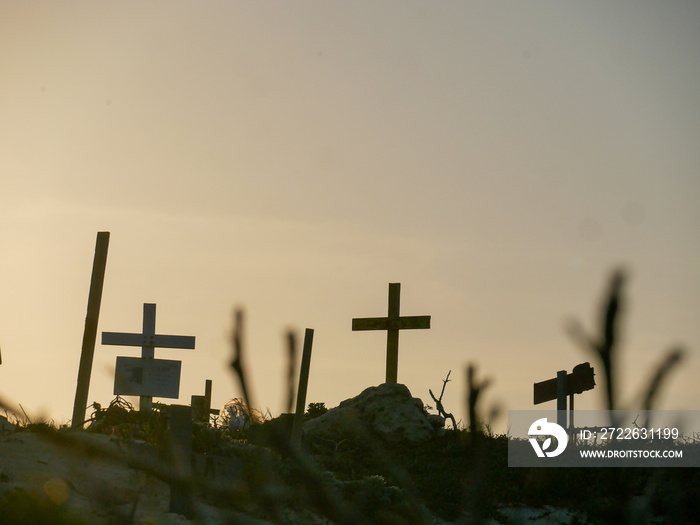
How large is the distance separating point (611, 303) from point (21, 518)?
24.2 feet

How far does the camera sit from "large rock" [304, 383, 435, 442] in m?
14.9

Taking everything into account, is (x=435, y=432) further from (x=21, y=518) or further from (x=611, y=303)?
(x=611, y=303)

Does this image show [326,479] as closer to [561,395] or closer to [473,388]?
[473,388]

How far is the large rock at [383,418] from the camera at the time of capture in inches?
585

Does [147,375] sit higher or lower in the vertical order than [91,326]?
lower

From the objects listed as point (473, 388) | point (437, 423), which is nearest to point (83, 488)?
point (473, 388)

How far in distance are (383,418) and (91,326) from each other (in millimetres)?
5826

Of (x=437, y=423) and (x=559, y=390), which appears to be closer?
(x=559, y=390)

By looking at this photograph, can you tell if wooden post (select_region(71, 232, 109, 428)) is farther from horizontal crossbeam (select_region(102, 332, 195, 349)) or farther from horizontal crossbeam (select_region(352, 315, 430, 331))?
horizontal crossbeam (select_region(352, 315, 430, 331))

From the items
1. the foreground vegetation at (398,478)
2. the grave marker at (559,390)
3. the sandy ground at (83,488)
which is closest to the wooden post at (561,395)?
the grave marker at (559,390)

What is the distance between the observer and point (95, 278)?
1443 centimetres

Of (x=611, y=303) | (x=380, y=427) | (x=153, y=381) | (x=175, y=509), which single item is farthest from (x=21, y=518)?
(x=380, y=427)

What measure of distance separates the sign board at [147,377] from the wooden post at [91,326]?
2.30ft

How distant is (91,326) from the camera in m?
14.2
